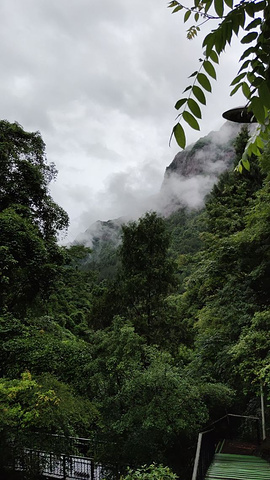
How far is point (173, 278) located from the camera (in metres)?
15.6

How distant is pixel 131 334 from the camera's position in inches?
432

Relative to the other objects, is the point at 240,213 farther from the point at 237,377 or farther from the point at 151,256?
the point at 237,377

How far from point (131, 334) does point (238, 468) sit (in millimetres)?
5061

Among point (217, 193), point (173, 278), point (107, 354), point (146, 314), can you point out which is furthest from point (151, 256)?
point (217, 193)

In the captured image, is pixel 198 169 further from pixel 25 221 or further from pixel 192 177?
pixel 25 221

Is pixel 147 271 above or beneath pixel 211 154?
beneath

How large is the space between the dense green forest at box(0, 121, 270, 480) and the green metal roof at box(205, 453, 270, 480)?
55.6 inches

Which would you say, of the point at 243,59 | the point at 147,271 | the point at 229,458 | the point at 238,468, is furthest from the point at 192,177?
the point at 243,59

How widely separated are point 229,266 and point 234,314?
1.68 m

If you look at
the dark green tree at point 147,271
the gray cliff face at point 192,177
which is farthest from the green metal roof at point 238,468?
the gray cliff face at point 192,177

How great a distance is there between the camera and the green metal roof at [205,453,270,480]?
5.96 meters

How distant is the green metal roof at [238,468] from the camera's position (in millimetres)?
5961

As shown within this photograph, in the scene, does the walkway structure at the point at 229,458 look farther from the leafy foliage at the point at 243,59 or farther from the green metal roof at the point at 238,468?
the leafy foliage at the point at 243,59

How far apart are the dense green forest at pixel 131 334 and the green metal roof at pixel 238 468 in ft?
4.64
